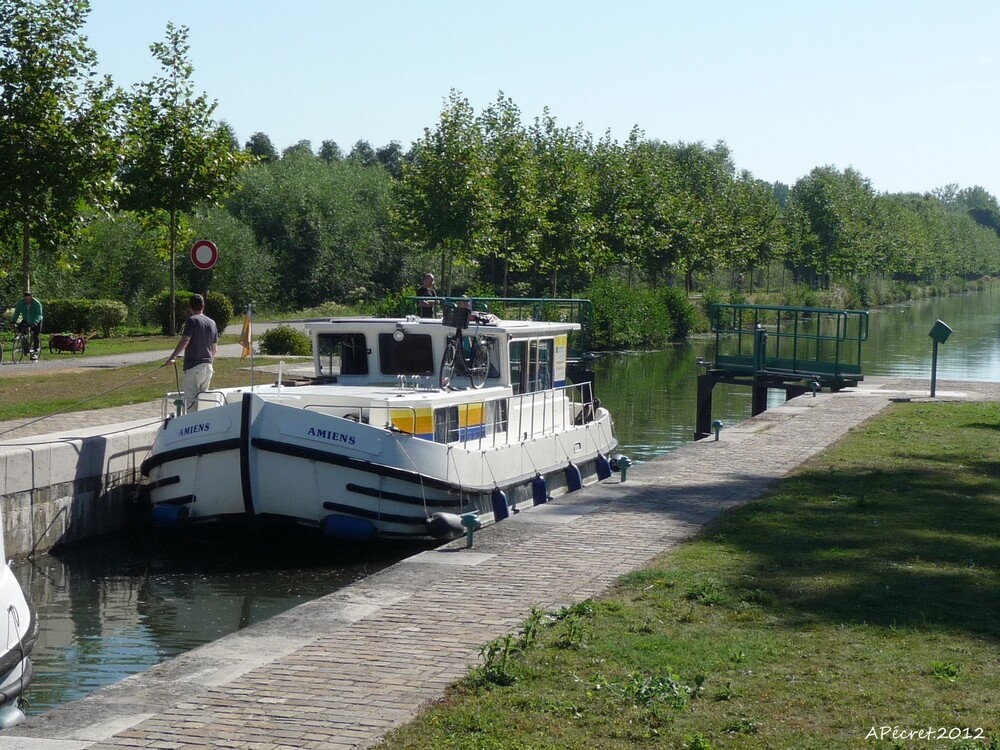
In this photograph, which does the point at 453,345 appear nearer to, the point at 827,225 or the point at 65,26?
the point at 65,26

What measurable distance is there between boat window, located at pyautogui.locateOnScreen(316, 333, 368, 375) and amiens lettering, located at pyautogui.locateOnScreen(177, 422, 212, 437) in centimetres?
282

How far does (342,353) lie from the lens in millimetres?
17422

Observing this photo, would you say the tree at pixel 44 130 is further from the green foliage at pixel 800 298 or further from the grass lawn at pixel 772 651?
the green foliage at pixel 800 298

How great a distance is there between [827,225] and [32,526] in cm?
8502

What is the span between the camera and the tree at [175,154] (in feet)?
101

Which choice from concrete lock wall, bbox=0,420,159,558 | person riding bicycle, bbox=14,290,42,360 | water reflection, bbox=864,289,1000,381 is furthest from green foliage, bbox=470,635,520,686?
water reflection, bbox=864,289,1000,381

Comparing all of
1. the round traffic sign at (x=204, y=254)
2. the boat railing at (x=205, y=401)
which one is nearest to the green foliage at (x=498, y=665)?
the boat railing at (x=205, y=401)

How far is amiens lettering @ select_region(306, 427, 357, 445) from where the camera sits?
14391 mm

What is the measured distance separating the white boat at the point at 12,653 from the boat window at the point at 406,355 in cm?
910

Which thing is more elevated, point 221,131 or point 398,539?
point 221,131

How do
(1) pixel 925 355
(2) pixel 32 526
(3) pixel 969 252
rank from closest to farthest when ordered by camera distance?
1. (2) pixel 32 526
2. (1) pixel 925 355
3. (3) pixel 969 252

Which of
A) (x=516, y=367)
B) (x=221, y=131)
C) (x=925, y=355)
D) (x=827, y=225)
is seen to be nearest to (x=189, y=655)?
(x=516, y=367)

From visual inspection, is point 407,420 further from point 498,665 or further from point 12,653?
point 498,665

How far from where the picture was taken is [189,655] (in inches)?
318
